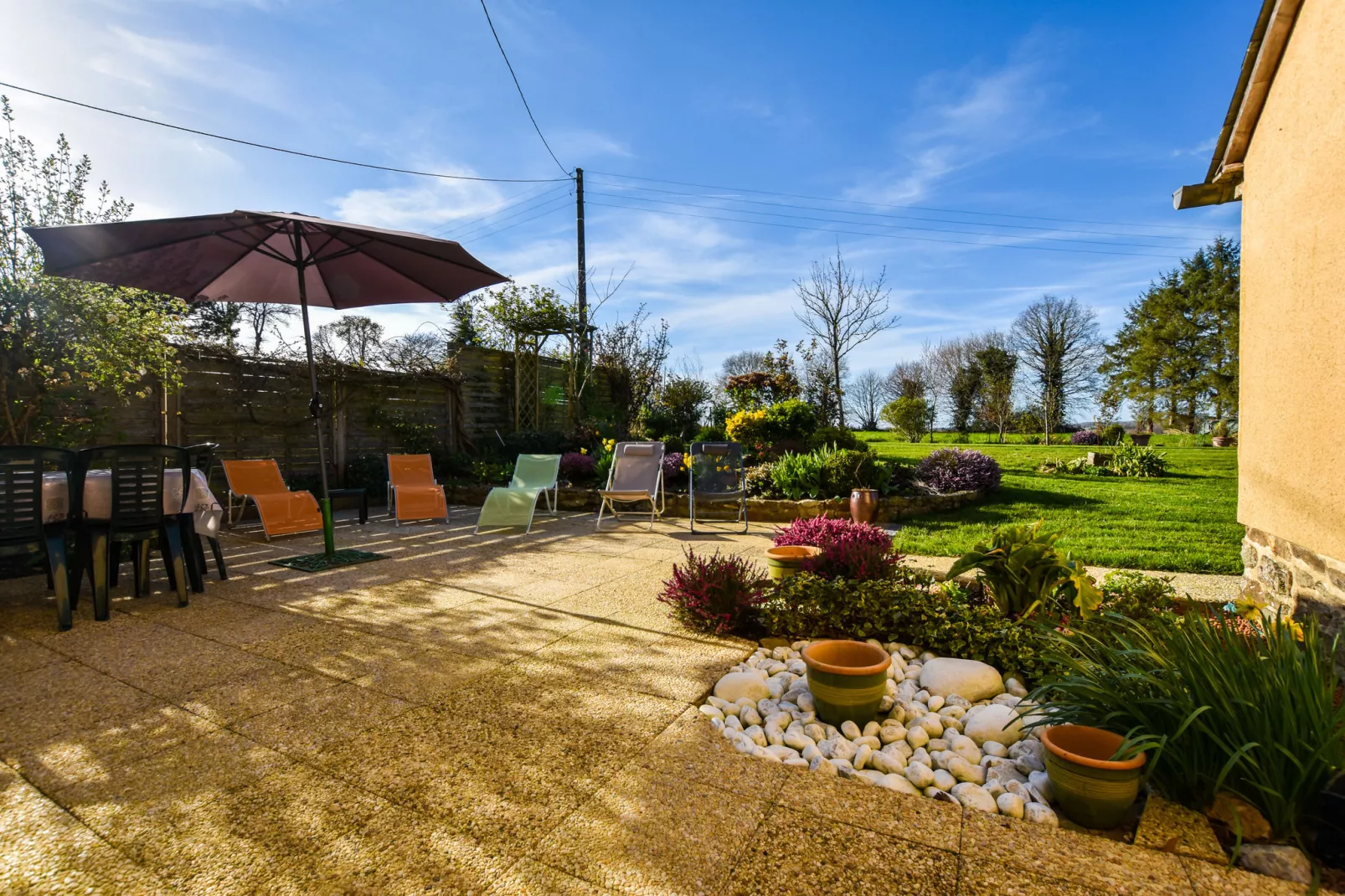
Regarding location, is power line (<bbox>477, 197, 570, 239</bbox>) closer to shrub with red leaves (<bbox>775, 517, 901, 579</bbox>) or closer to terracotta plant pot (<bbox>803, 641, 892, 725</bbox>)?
shrub with red leaves (<bbox>775, 517, 901, 579</bbox>)

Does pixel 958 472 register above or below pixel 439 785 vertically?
above

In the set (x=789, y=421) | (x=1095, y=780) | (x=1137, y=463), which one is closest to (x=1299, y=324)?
(x=1095, y=780)

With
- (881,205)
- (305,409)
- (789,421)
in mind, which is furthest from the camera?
(881,205)

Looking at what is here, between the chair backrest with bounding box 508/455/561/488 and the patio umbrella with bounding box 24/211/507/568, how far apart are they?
2.20 metres

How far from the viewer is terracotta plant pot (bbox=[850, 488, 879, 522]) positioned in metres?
6.32

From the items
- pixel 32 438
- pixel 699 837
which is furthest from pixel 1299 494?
pixel 32 438

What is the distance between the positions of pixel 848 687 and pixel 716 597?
1069 mm

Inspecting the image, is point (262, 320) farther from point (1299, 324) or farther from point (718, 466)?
point (1299, 324)

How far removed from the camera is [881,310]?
1170 cm

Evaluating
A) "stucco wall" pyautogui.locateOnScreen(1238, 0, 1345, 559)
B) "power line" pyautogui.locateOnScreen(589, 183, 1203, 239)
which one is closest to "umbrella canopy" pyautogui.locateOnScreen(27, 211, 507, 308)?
"stucco wall" pyautogui.locateOnScreen(1238, 0, 1345, 559)

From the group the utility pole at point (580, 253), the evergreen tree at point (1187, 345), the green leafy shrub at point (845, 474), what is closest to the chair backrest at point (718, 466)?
the green leafy shrub at point (845, 474)

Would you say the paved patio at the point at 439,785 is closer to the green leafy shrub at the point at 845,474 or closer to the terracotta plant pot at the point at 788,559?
the terracotta plant pot at the point at 788,559

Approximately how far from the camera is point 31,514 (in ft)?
10.5

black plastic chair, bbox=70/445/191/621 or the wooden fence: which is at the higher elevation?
the wooden fence
